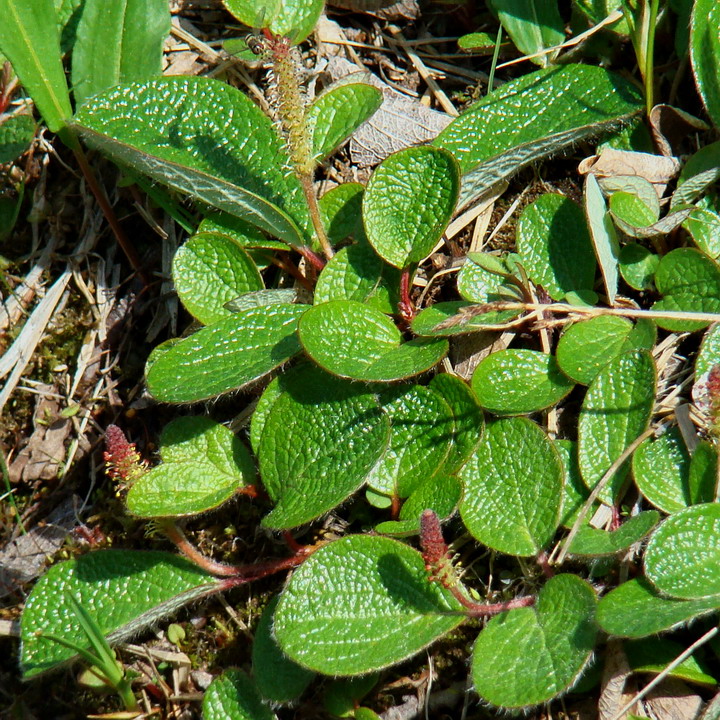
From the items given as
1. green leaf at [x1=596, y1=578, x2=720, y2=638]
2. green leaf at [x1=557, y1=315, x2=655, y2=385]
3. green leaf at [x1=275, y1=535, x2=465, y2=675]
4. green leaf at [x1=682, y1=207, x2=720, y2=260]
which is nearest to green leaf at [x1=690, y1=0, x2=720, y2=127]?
green leaf at [x1=682, y1=207, x2=720, y2=260]

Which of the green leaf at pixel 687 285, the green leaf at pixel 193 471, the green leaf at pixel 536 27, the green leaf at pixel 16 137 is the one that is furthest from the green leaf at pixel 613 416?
the green leaf at pixel 16 137

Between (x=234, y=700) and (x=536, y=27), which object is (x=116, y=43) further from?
(x=234, y=700)

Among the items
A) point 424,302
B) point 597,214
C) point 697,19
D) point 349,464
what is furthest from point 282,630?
point 697,19

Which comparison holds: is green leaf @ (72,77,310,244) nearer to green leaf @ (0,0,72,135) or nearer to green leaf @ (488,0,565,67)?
green leaf @ (0,0,72,135)

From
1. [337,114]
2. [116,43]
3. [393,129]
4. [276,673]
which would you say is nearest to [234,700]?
[276,673]

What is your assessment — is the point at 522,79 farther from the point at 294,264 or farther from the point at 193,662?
the point at 193,662

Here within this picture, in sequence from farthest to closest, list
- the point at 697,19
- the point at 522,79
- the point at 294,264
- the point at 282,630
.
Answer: the point at 294,264
the point at 522,79
the point at 697,19
the point at 282,630
